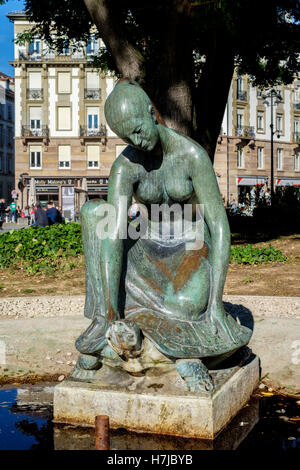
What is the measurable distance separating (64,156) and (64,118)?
116 inches

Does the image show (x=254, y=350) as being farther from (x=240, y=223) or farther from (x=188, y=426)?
(x=240, y=223)

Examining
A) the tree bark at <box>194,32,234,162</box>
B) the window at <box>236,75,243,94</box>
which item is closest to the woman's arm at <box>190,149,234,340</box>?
the tree bark at <box>194,32,234,162</box>

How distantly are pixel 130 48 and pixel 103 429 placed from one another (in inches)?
340

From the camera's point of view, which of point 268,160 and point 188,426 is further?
point 268,160

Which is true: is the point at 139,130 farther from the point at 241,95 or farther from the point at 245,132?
the point at 241,95

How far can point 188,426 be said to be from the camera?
9.14 ft

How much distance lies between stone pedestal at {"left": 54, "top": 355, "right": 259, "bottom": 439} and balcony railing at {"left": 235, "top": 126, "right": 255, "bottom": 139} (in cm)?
4369

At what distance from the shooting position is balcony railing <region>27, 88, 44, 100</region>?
42.3 metres

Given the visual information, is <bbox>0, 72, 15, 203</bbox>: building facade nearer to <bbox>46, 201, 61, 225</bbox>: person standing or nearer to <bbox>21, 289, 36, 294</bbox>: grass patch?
<bbox>46, 201, 61, 225</bbox>: person standing

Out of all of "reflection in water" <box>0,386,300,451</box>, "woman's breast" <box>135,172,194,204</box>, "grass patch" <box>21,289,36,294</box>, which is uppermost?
"woman's breast" <box>135,172,194,204</box>

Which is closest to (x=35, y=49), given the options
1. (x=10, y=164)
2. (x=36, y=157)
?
(x=36, y=157)

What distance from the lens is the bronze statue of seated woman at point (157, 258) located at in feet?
9.59

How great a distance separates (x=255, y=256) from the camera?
407 inches

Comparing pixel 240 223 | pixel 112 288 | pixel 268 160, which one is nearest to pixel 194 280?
pixel 112 288
